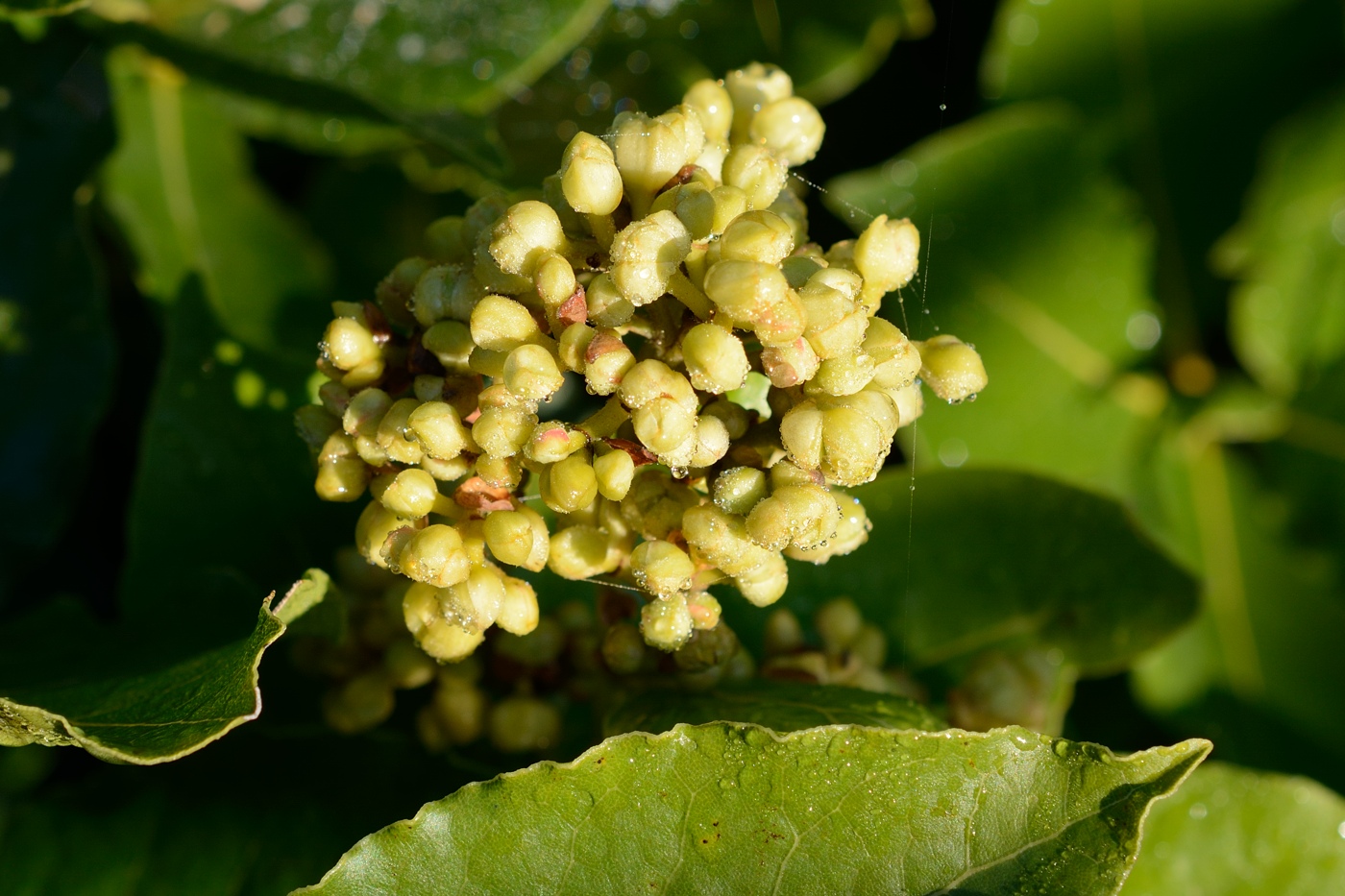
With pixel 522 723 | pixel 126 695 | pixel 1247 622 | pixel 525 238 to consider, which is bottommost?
pixel 1247 622

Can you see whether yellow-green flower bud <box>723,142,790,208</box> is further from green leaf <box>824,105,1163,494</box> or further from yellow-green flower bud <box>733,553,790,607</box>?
green leaf <box>824,105,1163,494</box>

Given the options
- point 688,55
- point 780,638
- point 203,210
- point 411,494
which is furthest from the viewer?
point 688,55

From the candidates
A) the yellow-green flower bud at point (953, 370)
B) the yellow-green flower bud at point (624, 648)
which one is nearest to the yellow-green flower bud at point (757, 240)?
the yellow-green flower bud at point (953, 370)

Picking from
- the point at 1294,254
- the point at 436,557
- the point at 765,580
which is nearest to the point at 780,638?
the point at 765,580

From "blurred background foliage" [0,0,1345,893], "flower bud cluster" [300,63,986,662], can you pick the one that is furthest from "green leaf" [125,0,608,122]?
"flower bud cluster" [300,63,986,662]

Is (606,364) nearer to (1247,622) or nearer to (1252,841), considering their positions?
(1252,841)

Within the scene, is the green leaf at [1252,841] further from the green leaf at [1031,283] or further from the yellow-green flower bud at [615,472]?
the yellow-green flower bud at [615,472]

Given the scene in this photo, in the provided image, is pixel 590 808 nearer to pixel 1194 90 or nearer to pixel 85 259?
pixel 85 259
